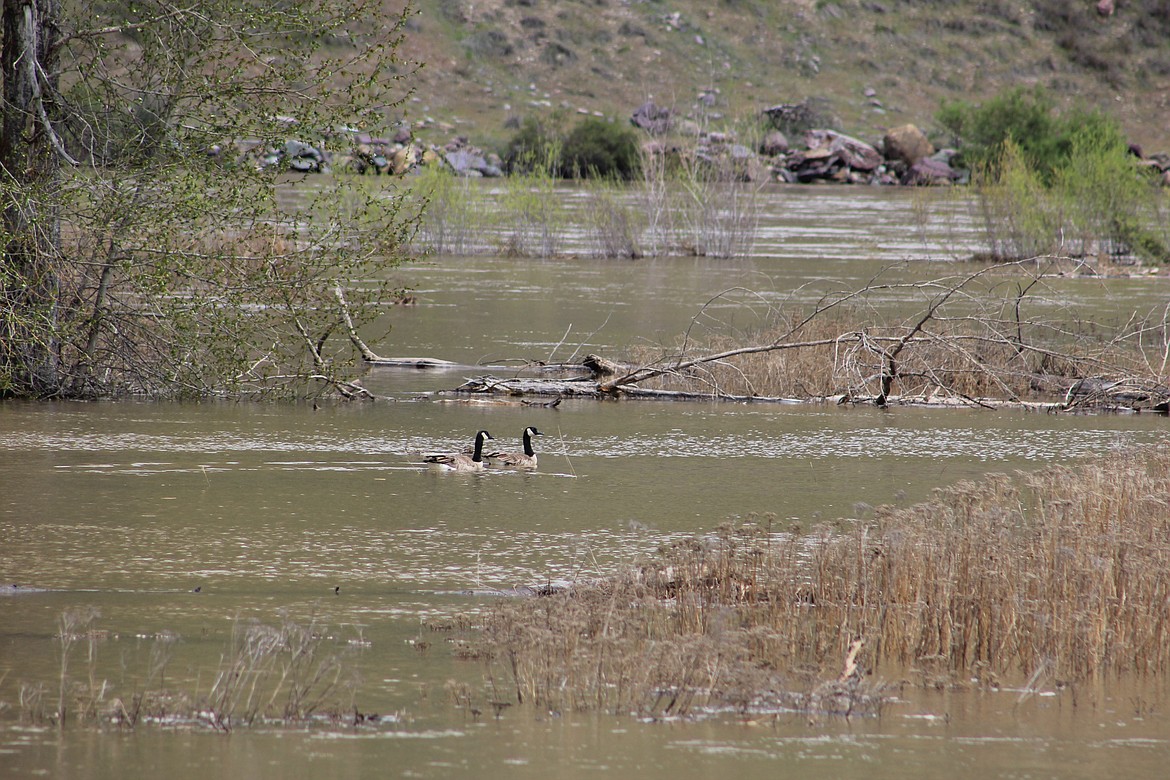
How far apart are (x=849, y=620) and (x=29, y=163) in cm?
1047

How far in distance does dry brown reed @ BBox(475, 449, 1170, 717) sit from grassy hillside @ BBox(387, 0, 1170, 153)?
7384cm

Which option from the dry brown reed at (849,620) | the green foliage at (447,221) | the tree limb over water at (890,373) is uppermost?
the green foliage at (447,221)

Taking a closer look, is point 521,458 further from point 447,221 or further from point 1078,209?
point 447,221

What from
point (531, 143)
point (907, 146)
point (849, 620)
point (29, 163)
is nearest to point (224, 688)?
point (849, 620)

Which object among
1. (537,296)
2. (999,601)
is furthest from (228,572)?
(537,296)

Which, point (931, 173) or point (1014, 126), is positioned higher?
point (1014, 126)

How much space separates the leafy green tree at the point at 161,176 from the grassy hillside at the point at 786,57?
66.3 m

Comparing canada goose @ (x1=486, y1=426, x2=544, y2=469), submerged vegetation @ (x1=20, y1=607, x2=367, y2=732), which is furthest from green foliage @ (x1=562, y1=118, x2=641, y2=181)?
submerged vegetation @ (x1=20, y1=607, x2=367, y2=732)

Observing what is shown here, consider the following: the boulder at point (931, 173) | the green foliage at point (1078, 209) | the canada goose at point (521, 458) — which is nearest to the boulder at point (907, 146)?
the boulder at point (931, 173)

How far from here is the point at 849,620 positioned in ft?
25.5

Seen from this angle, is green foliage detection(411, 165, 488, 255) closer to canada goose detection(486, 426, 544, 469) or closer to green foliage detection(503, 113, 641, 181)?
canada goose detection(486, 426, 544, 469)

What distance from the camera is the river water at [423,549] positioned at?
6.23 metres

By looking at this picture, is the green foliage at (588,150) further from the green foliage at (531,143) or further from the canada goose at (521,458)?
the canada goose at (521,458)

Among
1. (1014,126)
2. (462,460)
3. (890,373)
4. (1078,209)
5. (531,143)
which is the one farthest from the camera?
(531,143)
